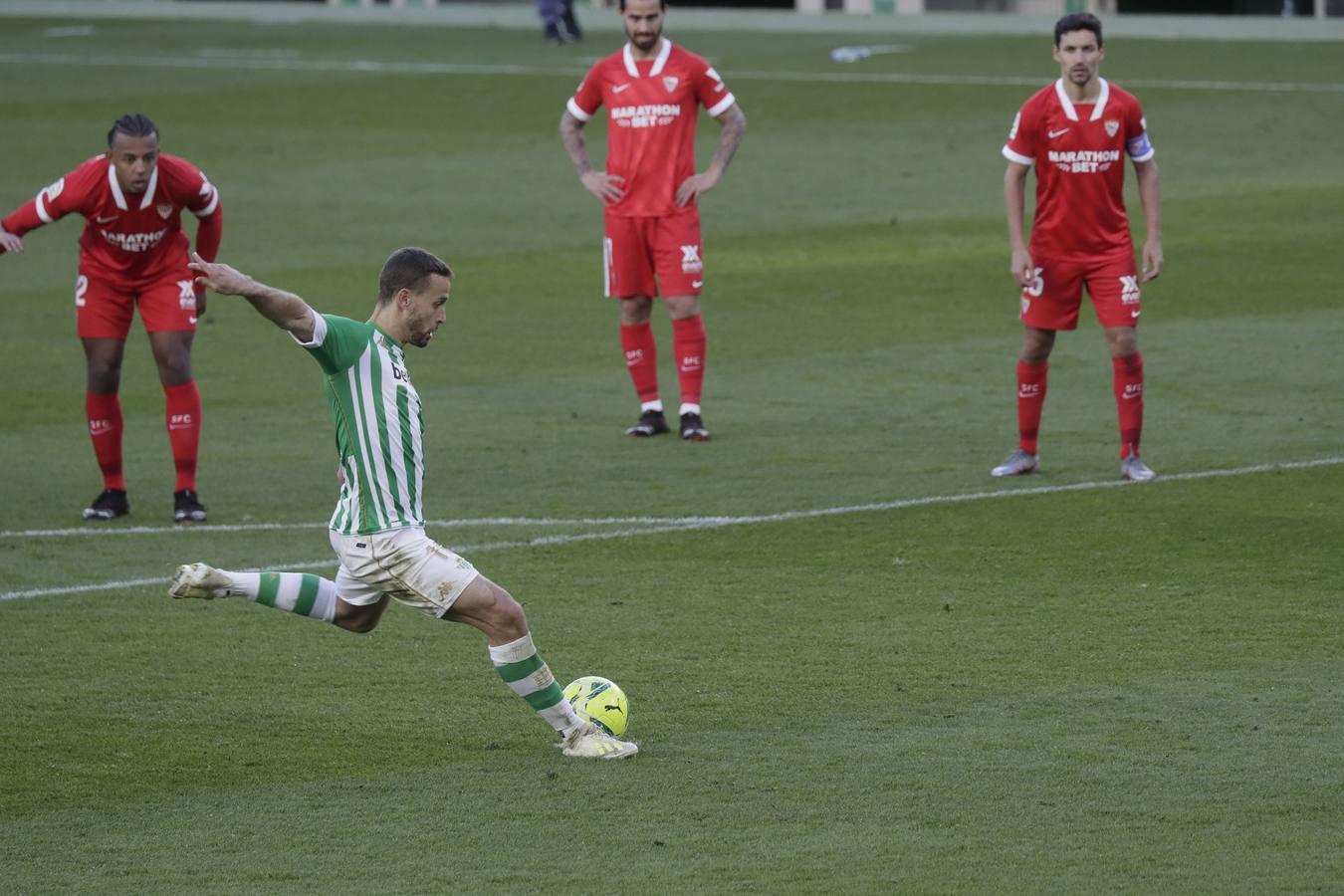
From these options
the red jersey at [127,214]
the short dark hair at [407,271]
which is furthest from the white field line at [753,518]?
the short dark hair at [407,271]

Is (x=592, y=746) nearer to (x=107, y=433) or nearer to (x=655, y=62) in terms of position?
(x=107, y=433)

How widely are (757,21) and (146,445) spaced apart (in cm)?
2997

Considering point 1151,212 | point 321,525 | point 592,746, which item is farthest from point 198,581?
point 1151,212

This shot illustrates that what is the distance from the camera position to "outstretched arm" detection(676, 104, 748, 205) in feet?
40.6

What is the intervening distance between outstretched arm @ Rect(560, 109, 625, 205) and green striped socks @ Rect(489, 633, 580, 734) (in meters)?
5.87

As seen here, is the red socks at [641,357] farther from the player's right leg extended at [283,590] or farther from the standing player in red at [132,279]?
the player's right leg extended at [283,590]

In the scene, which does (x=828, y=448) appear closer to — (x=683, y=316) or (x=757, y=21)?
(x=683, y=316)

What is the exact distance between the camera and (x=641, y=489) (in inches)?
440

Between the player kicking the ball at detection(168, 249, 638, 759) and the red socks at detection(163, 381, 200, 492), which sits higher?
the player kicking the ball at detection(168, 249, 638, 759)

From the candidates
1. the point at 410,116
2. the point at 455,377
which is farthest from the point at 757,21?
the point at 455,377

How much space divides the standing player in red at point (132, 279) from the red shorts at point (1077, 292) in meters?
4.12

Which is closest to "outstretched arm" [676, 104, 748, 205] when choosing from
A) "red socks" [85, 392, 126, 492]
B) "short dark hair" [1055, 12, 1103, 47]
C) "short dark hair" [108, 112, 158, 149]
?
"short dark hair" [1055, 12, 1103, 47]

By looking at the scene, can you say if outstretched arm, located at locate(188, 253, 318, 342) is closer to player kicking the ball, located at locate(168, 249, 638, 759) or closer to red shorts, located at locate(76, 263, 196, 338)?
player kicking the ball, located at locate(168, 249, 638, 759)

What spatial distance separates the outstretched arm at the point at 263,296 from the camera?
6.14 m
